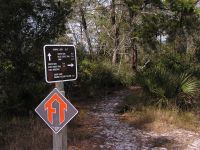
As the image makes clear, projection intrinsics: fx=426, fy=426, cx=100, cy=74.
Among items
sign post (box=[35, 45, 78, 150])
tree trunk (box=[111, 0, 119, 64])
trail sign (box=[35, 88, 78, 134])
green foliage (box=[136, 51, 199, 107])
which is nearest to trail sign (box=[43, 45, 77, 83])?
sign post (box=[35, 45, 78, 150])

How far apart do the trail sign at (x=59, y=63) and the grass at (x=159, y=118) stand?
616 centimetres

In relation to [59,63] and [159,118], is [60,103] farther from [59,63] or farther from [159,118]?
[159,118]

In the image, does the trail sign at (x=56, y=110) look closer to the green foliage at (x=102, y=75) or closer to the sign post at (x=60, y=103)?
the sign post at (x=60, y=103)

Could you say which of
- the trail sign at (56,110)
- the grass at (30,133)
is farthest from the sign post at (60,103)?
the grass at (30,133)

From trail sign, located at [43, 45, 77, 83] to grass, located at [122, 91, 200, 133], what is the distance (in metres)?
6.16

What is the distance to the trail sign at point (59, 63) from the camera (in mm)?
5329

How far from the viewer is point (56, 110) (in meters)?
5.61

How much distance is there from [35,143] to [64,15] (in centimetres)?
531

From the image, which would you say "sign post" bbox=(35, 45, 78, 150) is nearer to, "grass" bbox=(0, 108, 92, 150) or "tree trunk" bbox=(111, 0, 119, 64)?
"grass" bbox=(0, 108, 92, 150)

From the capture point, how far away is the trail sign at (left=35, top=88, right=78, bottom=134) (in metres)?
5.58

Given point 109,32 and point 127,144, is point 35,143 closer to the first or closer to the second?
point 127,144

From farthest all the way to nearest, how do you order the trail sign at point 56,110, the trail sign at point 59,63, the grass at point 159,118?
the grass at point 159,118
the trail sign at point 56,110
the trail sign at point 59,63

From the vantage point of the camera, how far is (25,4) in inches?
479

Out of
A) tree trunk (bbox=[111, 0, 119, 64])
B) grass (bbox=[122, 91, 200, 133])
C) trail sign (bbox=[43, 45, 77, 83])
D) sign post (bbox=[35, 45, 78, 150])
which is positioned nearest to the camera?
trail sign (bbox=[43, 45, 77, 83])
